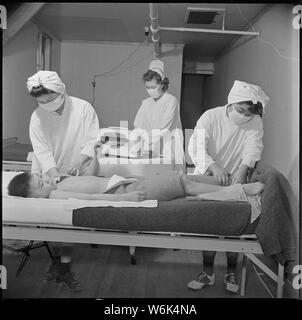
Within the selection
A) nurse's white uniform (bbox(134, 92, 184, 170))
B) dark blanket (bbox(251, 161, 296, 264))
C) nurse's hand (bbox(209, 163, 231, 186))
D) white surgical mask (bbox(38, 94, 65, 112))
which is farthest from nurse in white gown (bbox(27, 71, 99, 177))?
dark blanket (bbox(251, 161, 296, 264))

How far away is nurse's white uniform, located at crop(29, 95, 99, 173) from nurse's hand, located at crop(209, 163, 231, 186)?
1.66 feet

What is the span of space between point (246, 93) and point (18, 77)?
0.91m

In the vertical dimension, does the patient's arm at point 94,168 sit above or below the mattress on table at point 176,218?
above

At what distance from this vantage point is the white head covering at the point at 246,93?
1.43 meters

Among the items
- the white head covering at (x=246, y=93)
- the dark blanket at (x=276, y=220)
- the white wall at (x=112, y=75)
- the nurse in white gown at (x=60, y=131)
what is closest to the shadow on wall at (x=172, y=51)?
the white wall at (x=112, y=75)

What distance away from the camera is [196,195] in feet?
4.79

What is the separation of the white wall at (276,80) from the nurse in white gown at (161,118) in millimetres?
164

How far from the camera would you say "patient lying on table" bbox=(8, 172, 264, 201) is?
1.42m

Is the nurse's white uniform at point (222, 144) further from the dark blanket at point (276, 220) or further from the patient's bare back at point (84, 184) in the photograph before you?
the patient's bare back at point (84, 184)

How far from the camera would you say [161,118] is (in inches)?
58.4

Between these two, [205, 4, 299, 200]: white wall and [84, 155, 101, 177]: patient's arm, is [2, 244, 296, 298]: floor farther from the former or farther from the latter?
[205, 4, 299, 200]: white wall

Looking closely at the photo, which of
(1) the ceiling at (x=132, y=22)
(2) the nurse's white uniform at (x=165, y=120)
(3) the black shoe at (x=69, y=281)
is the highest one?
(1) the ceiling at (x=132, y=22)

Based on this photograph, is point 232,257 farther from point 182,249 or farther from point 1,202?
point 1,202

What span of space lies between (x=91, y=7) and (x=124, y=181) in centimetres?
70
